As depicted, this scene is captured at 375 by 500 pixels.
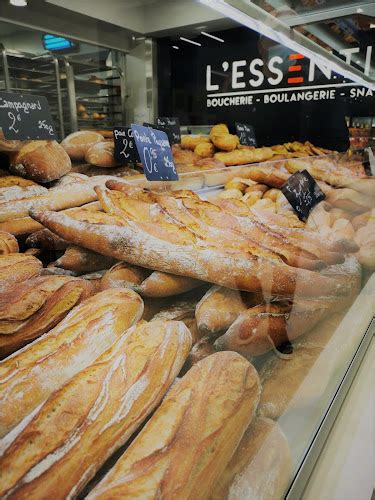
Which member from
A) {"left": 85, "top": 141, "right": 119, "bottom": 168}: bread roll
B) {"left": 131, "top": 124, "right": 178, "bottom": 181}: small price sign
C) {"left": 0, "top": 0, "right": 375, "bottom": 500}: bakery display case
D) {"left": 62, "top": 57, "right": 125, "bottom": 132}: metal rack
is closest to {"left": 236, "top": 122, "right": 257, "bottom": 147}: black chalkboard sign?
{"left": 62, "top": 57, "right": 125, "bottom": 132}: metal rack

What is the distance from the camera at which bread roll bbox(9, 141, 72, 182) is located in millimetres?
1559

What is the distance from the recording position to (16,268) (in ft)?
3.17

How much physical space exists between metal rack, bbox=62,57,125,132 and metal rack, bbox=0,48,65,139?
0.12 meters

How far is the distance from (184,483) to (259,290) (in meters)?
0.49

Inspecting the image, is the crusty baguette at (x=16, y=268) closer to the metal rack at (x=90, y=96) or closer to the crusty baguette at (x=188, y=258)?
the crusty baguette at (x=188, y=258)

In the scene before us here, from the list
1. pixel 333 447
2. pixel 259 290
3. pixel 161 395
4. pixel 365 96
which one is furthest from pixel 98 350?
pixel 365 96

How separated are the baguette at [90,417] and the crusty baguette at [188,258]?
0.70 ft

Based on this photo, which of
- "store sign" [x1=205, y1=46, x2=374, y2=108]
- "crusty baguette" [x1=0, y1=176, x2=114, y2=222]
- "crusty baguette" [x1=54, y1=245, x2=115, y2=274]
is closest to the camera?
"crusty baguette" [x1=54, y1=245, x2=115, y2=274]

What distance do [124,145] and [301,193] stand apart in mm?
903

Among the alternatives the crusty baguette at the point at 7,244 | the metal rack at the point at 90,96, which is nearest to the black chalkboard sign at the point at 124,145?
the crusty baguette at the point at 7,244

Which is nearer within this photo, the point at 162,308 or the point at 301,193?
the point at 162,308

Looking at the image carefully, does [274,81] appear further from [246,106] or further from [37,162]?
[37,162]

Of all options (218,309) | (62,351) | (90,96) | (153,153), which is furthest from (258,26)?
(90,96)

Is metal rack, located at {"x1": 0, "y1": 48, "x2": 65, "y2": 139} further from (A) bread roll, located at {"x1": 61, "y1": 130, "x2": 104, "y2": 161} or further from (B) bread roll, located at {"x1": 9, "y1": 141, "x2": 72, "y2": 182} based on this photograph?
(B) bread roll, located at {"x1": 9, "y1": 141, "x2": 72, "y2": 182}
